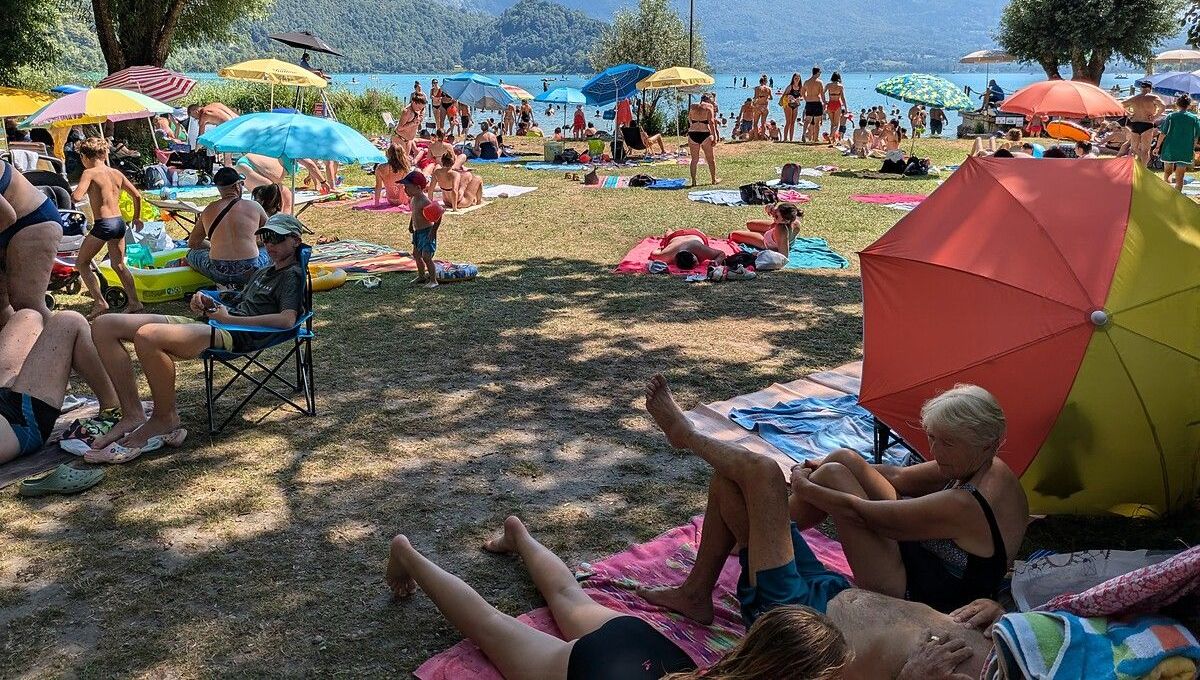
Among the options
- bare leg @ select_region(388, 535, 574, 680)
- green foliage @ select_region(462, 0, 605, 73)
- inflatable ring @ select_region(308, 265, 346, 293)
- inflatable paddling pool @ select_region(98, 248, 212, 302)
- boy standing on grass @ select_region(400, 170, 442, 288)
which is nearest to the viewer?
bare leg @ select_region(388, 535, 574, 680)

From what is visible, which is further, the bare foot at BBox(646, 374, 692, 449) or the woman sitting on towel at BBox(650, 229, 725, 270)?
the woman sitting on towel at BBox(650, 229, 725, 270)

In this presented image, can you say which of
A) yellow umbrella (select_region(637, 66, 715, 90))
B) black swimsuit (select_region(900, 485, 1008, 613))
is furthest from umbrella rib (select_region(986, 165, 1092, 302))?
yellow umbrella (select_region(637, 66, 715, 90))

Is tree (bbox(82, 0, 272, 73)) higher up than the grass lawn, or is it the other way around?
tree (bbox(82, 0, 272, 73))

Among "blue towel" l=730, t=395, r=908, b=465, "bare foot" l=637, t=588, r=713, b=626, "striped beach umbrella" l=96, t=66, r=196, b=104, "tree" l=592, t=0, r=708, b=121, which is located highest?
"tree" l=592, t=0, r=708, b=121

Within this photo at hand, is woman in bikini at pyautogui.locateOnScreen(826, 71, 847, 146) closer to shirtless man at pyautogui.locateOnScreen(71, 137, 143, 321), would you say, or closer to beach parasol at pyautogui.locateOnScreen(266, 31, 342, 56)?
beach parasol at pyautogui.locateOnScreen(266, 31, 342, 56)

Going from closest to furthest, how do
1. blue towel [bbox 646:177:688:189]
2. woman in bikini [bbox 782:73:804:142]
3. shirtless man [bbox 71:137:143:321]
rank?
shirtless man [bbox 71:137:143:321] < blue towel [bbox 646:177:688:189] < woman in bikini [bbox 782:73:804:142]

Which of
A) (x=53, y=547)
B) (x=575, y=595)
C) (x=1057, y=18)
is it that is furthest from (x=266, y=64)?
(x=1057, y=18)

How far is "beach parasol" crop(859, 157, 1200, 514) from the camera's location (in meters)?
3.34

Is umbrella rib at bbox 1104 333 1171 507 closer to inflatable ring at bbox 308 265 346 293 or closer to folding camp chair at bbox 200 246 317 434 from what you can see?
folding camp chair at bbox 200 246 317 434

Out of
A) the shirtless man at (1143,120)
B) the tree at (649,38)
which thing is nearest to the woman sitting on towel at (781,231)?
the shirtless man at (1143,120)

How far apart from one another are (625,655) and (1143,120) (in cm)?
1571

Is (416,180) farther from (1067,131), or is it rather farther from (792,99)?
(1067,131)

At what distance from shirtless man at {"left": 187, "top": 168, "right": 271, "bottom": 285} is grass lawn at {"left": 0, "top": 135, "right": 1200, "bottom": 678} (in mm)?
761

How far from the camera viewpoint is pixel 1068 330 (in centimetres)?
333
